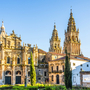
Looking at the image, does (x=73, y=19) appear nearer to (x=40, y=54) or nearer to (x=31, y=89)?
(x=40, y=54)

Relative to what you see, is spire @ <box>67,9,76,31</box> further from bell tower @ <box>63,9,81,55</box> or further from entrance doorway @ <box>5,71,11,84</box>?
entrance doorway @ <box>5,71,11,84</box>

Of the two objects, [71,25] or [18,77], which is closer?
[18,77]

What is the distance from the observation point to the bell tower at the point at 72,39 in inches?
3109

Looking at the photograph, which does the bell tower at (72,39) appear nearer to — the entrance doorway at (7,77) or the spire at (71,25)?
the spire at (71,25)

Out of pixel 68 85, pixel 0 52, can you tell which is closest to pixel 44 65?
pixel 0 52

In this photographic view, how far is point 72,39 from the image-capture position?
8050cm

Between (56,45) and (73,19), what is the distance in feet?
54.0

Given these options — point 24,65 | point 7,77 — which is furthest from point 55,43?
point 7,77

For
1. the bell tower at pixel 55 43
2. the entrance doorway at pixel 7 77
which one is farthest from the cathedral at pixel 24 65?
the bell tower at pixel 55 43

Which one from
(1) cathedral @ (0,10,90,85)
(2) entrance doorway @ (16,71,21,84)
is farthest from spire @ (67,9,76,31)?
(2) entrance doorway @ (16,71,21,84)

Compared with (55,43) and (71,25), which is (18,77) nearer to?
(55,43)

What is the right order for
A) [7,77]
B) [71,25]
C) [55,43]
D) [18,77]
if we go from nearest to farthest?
[7,77], [18,77], [71,25], [55,43]

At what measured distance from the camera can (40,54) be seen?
60.2 meters

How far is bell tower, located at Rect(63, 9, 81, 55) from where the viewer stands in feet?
259
